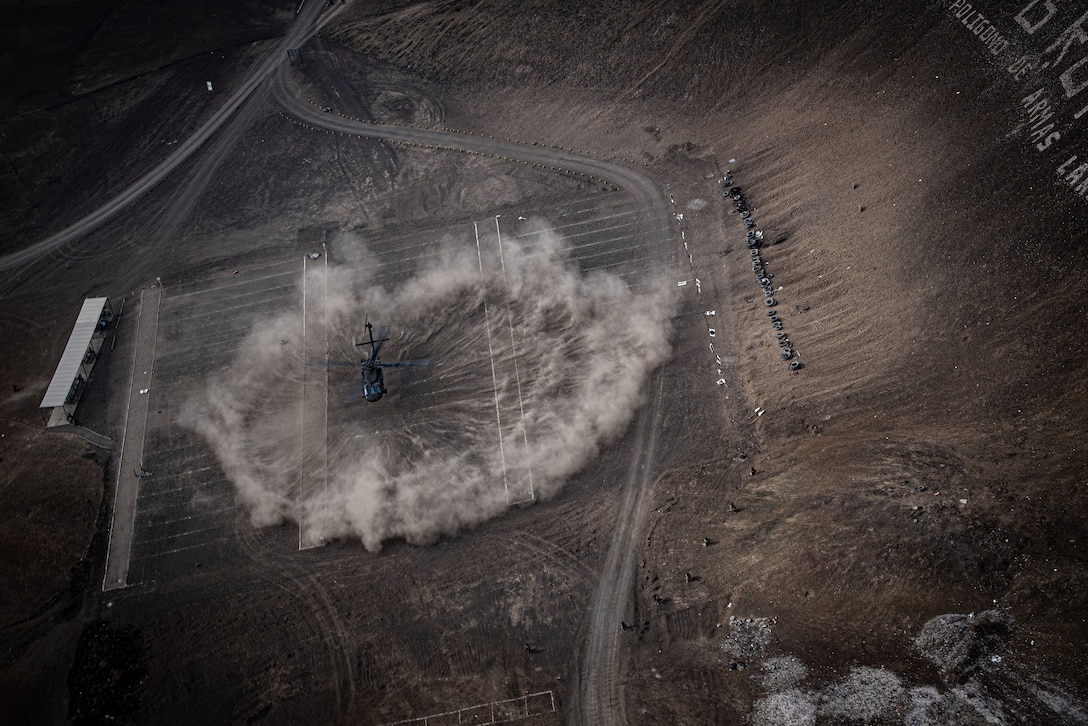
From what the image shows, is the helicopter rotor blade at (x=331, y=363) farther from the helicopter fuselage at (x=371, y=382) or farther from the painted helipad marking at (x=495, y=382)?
the painted helipad marking at (x=495, y=382)

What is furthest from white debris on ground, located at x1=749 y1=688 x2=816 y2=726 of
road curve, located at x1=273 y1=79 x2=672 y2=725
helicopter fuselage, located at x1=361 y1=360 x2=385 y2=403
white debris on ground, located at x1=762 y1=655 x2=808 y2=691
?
helicopter fuselage, located at x1=361 y1=360 x2=385 y2=403

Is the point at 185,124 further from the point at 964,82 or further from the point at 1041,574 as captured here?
the point at 1041,574

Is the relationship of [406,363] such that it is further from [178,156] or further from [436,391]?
[178,156]

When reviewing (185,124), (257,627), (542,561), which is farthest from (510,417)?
(185,124)

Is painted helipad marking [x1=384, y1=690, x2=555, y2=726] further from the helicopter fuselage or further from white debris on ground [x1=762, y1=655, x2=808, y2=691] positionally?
the helicopter fuselage

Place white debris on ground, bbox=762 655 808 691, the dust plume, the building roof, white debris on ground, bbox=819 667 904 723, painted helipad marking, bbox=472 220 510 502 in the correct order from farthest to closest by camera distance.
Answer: the building roof → painted helipad marking, bbox=472 220 510 502 → the dust plume → white debris on ground, bbox=762 655 808 691 → white debris on ground, bbox=819 667 904 723
